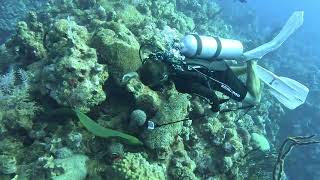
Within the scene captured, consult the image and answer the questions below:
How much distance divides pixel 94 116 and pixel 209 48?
85.1 inches

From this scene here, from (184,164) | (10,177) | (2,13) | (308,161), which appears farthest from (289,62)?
(10,177)

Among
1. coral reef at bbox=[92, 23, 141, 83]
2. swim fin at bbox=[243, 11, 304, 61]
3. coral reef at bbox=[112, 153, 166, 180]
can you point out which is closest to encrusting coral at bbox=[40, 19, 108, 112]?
coral reef at bbox=[92, 23, 141, 83]

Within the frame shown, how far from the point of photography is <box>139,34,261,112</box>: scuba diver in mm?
5098

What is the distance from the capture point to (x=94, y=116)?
568 cm

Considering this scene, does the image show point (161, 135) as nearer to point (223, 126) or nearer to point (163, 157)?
point (163, 157)

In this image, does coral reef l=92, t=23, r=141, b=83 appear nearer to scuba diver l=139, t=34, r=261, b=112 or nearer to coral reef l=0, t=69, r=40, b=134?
scuba diver l=139, t=34, r=261, b=112

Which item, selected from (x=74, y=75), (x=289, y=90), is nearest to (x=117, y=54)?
(x=74, y=75)

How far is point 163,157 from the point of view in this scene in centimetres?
552

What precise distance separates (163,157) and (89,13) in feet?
14.4

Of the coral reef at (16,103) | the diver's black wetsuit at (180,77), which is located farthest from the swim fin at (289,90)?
the coral reef at (16,103)

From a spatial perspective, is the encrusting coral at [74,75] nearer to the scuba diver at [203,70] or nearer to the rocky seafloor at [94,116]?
the rocky seafloor at [94,116]

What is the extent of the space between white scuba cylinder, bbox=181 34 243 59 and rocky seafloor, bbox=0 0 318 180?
71 cm

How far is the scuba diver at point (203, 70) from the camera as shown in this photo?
16.7 feet

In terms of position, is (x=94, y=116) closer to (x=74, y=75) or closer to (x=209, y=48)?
(x=74, y=75)
